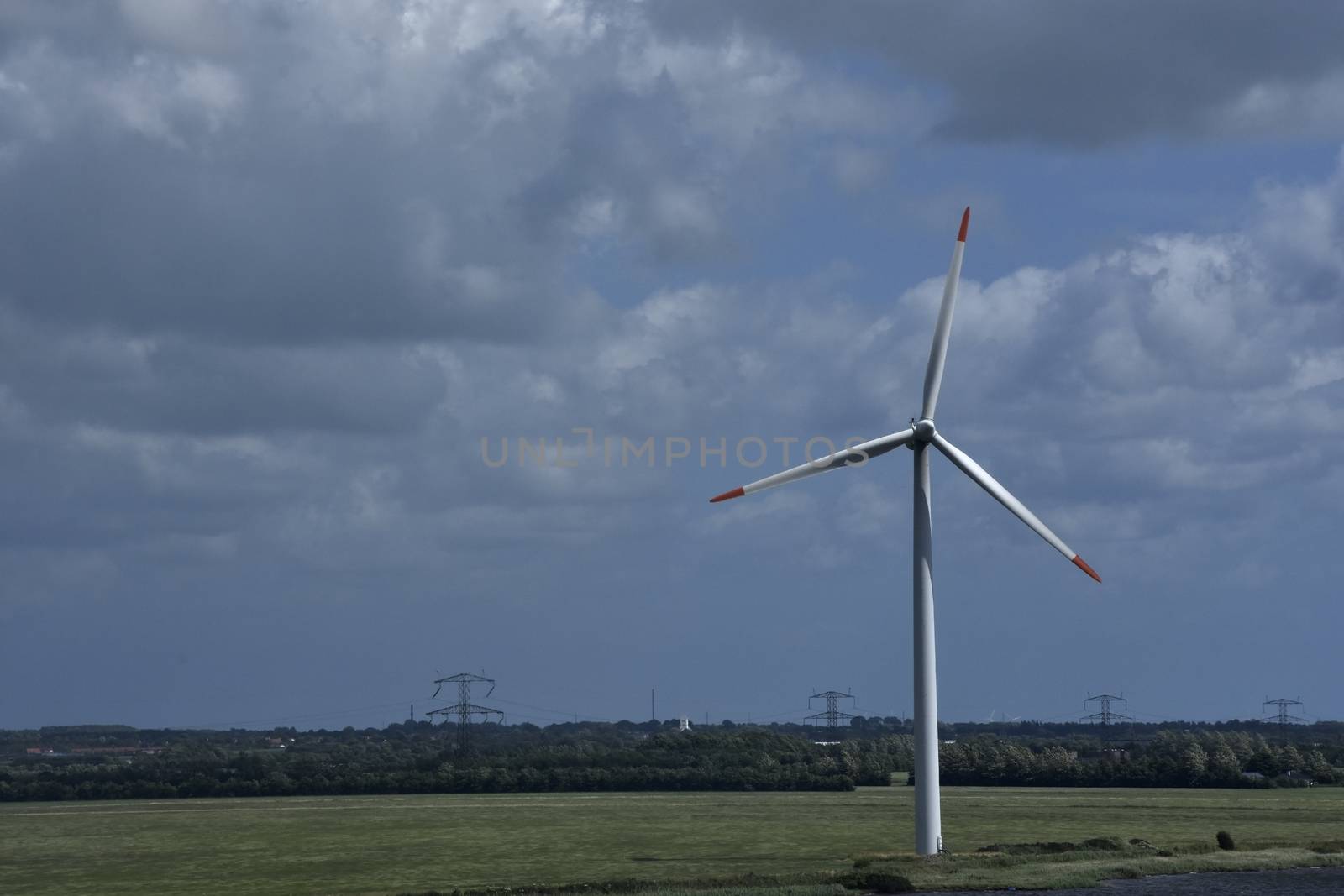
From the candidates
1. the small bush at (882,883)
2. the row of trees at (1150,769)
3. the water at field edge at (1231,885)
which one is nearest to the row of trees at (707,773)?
the row of trees at (1150,769)

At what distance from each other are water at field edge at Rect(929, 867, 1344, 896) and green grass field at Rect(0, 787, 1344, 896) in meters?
9.65

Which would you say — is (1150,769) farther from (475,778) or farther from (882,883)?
(882,883)

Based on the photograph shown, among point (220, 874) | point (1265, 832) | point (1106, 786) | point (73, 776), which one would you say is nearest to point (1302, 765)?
point (1106, 786)

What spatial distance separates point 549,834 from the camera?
336 ft

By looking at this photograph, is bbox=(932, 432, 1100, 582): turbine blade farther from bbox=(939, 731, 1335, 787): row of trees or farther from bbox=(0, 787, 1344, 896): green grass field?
bbox=(939, 731, 1335, 787): row of trees

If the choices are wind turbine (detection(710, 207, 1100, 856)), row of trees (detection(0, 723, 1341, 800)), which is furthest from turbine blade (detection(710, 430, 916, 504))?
row of trees (detection(0, 723, 1341, 800))

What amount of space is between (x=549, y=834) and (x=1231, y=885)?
48.1 meters

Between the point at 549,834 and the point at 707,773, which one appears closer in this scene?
the point at 549,834

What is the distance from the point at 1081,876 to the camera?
2751 inches

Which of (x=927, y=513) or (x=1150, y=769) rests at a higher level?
(x=927, y=513)

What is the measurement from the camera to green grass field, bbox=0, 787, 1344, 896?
256 ft

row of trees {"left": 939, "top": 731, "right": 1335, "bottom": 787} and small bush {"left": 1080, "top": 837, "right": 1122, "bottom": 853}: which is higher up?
row of trees {"left": 939, "top": 731, "right": 1335, "bottom": 787}

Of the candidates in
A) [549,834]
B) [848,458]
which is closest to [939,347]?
[848,458]

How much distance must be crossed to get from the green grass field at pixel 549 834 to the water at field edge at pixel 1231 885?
9.65 metres
